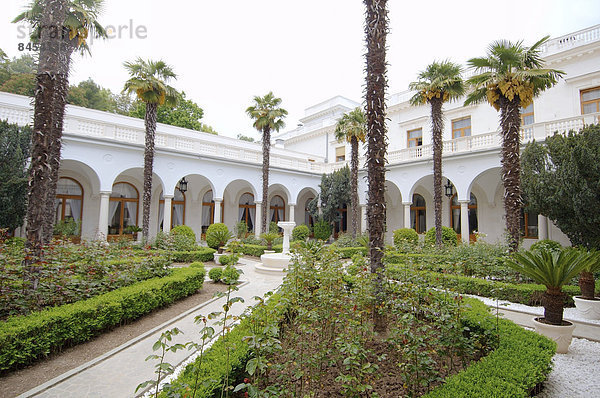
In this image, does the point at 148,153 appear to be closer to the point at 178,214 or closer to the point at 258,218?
the point at 178,214

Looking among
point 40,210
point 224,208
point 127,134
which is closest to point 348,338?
point 40,210

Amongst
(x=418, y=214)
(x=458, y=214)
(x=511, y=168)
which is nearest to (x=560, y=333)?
(x=511, y=168)

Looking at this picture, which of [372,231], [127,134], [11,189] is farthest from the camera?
[127,134]

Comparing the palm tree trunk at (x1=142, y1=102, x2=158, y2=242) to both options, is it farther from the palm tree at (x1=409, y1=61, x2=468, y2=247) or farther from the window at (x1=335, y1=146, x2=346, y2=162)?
the window at (x1=335, y1=146, x2=346, y2=162)

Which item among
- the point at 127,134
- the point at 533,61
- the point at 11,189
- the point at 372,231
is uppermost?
the point at 533,61

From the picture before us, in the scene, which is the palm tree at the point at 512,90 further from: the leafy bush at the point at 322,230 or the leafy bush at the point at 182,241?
the leafy bush at the point at 182,241

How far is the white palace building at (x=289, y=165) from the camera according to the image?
14.2 meters

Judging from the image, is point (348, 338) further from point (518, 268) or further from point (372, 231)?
point (518, 268)

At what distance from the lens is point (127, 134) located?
50.3ft

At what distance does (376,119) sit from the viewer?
5.75m

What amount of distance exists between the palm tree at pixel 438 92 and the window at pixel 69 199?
18460 mm

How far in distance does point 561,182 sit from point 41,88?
14.1 metres

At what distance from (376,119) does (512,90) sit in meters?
7.69

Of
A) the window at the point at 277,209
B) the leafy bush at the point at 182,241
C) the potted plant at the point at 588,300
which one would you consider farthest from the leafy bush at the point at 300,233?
the potted plant at the point at 588,300
